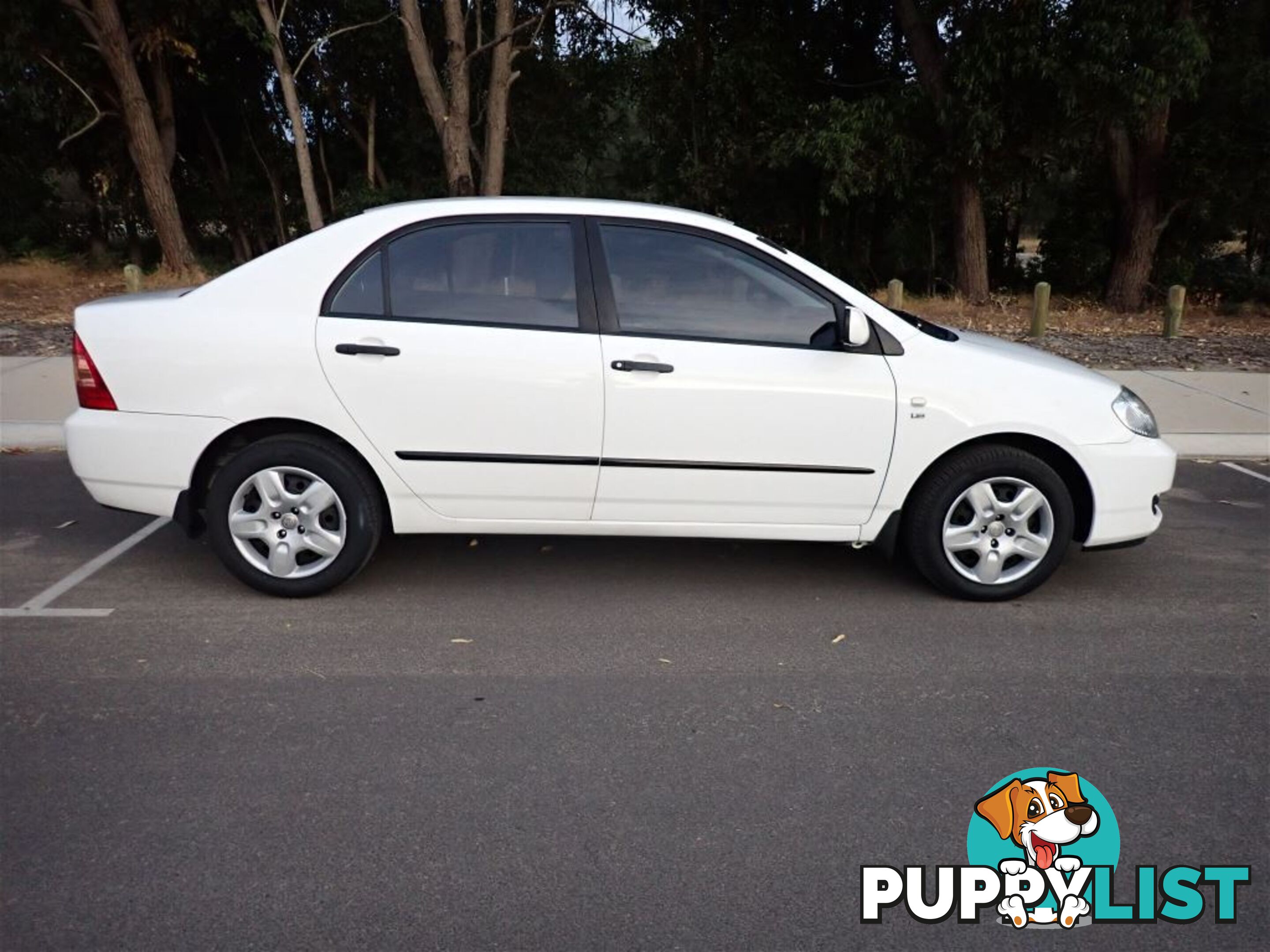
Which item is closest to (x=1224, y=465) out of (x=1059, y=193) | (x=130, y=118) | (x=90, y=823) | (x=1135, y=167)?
(x=90, y=823)

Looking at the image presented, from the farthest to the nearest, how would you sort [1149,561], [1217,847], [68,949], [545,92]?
1. [545,92]
2. [1149,561]
3. [1217,847]
4. [68,949]

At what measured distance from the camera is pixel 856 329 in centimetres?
462

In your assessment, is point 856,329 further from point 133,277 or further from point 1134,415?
point 133,277

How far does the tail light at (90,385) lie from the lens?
15.7 ft

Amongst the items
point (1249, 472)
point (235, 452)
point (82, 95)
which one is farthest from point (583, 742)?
point (82, 95)

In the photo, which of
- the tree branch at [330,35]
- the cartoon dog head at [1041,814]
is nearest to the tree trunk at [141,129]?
Answer: the tree branch at [330,35]

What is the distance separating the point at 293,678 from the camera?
4.07 m

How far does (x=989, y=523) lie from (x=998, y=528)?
0.05m

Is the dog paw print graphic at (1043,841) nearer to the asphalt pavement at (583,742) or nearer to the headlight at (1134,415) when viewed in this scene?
the asphalt pavement at (583,742)

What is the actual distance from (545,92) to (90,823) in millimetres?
21348

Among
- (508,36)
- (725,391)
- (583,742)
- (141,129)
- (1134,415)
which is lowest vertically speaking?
(583,742)

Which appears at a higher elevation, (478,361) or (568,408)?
(478,361)

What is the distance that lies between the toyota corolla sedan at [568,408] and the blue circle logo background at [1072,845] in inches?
71.1

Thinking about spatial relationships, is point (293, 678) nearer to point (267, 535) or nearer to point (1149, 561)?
point (267, 535)
